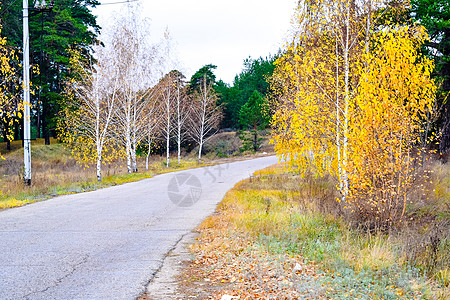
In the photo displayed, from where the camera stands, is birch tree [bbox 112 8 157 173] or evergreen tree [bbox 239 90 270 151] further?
evergreen tree [bbox 239 90 270 151]

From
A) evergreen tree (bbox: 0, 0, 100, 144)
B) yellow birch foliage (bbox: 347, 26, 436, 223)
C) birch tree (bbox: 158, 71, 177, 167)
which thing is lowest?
yellow birch foliage (bbox: 347, 26, 436, 223)

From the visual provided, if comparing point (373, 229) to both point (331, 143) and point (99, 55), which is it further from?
point (99, 55)

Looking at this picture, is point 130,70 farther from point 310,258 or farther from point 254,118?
point 254,118

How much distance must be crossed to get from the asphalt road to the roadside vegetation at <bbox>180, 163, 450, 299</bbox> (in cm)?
86

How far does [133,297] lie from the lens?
471 cm

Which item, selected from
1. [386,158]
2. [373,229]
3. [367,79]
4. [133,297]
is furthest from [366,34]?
[133,297]

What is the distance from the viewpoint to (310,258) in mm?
6277

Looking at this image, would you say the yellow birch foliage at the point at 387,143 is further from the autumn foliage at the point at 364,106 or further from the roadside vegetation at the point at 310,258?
the roadside vegetation at the point at 310,258

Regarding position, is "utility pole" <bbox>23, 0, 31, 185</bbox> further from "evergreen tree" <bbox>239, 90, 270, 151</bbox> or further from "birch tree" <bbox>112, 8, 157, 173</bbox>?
"evergreen tree" <bbox>239, 90, 270, 151</bbox>

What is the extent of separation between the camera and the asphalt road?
5.05 m

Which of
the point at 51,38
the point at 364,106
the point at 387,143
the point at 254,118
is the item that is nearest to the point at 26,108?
the point at 364,106

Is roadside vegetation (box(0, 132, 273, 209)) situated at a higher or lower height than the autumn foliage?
lower

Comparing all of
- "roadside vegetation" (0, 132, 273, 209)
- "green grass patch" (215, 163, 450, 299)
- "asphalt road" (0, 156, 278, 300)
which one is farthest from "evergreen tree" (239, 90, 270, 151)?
"green grass patch" (215, 163, 450, 299)

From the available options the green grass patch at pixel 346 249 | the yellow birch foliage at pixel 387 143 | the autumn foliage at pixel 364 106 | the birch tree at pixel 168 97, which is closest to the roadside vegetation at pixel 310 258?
the green grass patch at pixel 346 249
